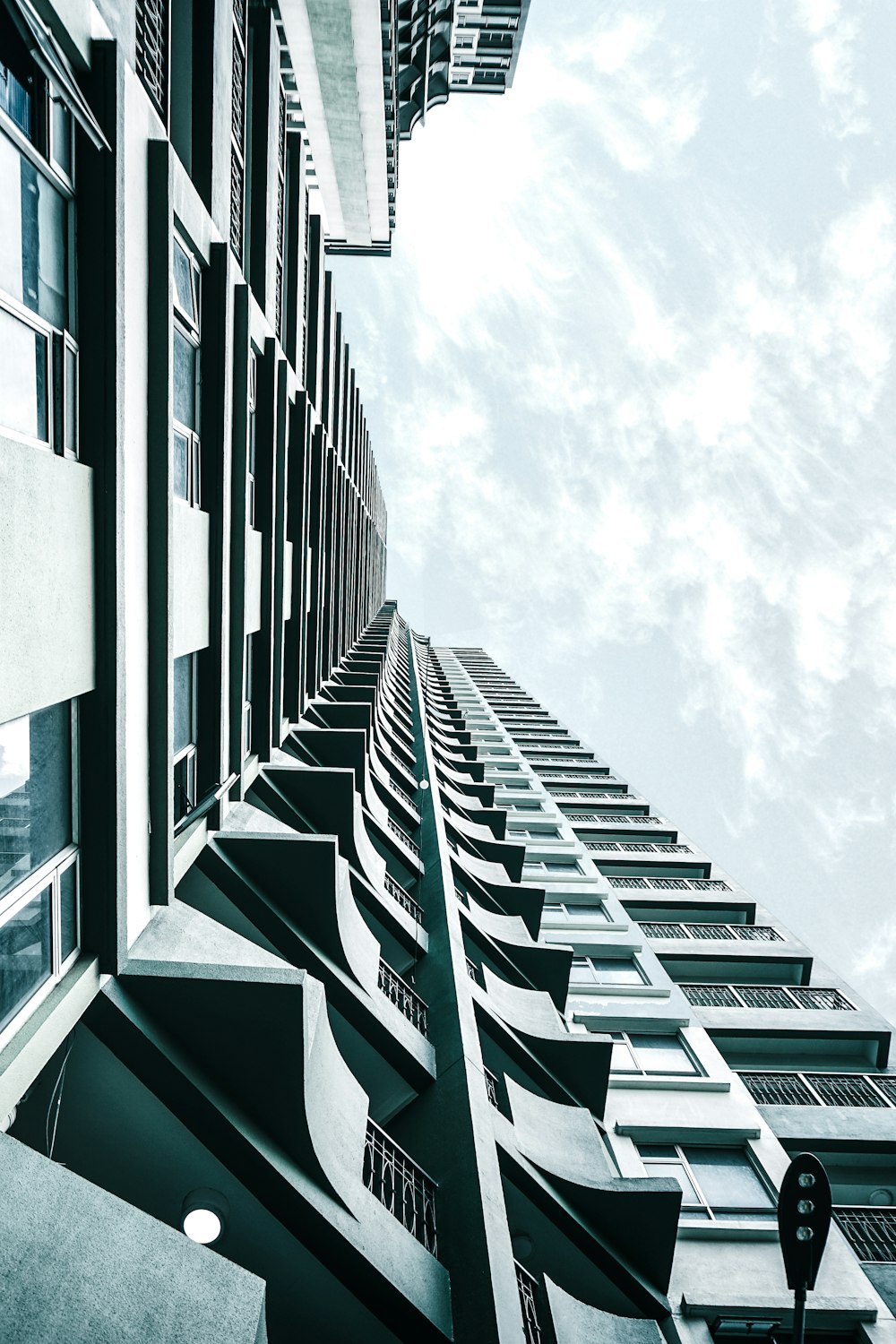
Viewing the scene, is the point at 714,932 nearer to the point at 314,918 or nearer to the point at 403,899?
the point at 403,899

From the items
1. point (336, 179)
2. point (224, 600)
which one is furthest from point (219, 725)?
point (336, 179)

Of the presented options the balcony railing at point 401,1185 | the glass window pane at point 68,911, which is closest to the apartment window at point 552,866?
the balcony railing at point 401,1185

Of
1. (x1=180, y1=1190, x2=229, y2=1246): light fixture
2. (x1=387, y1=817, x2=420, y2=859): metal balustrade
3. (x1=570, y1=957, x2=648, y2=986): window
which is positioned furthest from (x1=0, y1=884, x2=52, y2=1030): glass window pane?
(x1=570, y1=957, x2=648, y2=986): window

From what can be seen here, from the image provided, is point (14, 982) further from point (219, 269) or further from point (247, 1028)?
point (219, 269)

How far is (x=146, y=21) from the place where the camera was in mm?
9531

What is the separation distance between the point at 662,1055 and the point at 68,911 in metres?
14.5

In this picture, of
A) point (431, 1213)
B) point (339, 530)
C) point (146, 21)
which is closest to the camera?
point (431, 1213)

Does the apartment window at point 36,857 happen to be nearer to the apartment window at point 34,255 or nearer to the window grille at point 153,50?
the apartment window at point 34,255

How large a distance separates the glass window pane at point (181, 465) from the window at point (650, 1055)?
13.4 meters

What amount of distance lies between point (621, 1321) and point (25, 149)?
12.8 metres

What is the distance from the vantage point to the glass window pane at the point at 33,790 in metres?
6.23

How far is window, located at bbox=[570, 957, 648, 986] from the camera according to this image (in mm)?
20375

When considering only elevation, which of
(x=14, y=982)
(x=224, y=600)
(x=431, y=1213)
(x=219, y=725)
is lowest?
(x=431, y=1213)

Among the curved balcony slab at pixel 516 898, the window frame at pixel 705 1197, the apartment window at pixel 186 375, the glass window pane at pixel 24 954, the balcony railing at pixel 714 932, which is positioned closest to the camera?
the glass window pane at pixel 24 954
